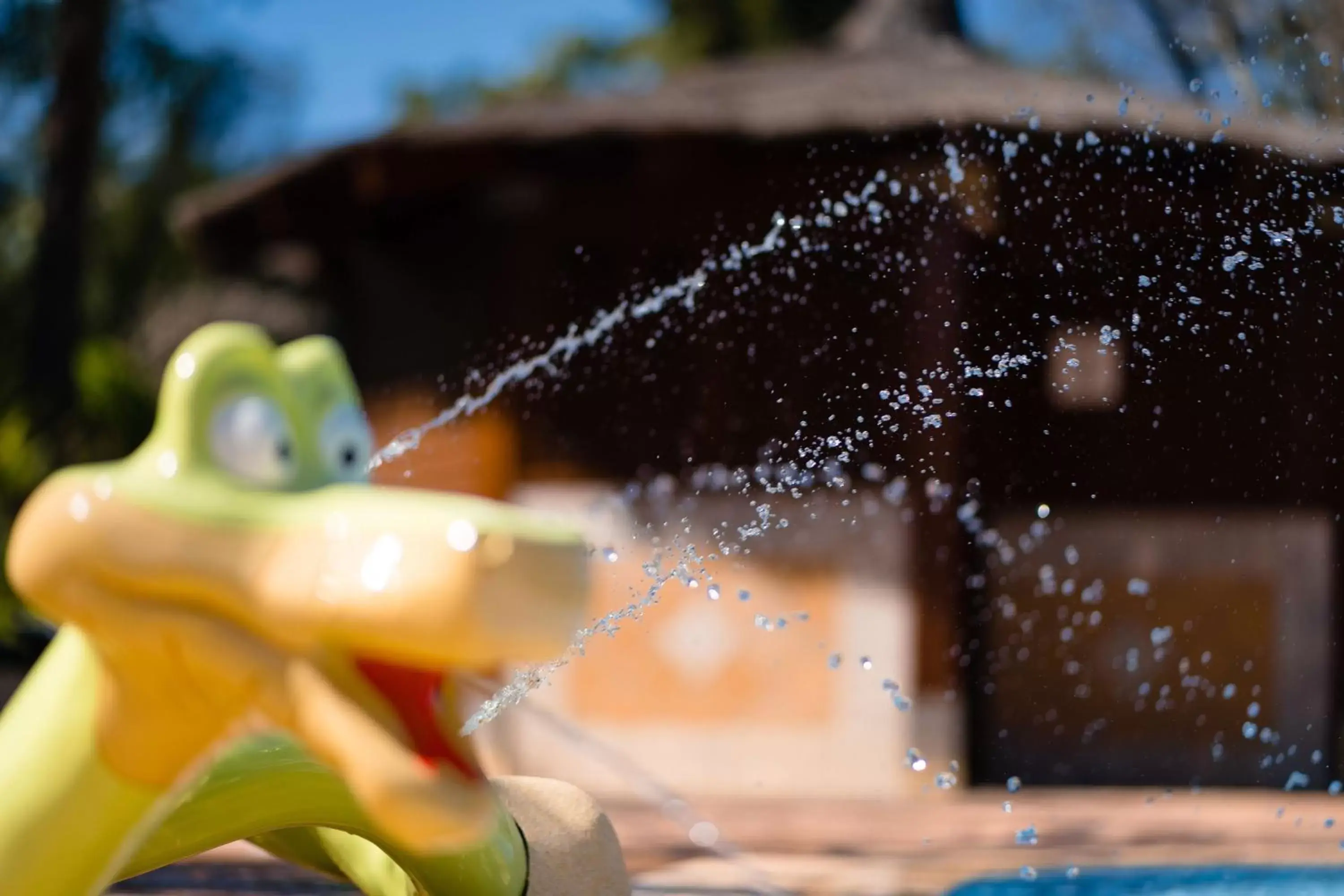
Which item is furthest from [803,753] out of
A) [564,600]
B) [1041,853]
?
[564,600]

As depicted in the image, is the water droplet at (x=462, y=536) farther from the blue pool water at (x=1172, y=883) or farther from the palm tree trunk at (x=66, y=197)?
the palm tree trunk at (x=66, y=197)

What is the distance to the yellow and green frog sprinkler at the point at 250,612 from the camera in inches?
81.7

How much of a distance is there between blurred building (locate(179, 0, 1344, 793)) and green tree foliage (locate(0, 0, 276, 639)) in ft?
6.91

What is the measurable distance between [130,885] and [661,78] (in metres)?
6.80

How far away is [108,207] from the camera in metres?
26.5

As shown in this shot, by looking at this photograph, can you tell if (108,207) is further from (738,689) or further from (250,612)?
(250,612)

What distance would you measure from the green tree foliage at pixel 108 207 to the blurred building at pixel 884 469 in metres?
2.11

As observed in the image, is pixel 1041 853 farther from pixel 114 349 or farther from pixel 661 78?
pixel 114 349

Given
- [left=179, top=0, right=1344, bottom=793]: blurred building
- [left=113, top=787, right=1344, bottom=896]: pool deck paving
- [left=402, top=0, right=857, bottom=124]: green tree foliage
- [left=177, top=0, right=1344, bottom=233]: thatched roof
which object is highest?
[left=402, top=0, right=857, bottom=124]: green tree foliage

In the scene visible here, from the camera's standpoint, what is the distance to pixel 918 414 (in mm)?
8055

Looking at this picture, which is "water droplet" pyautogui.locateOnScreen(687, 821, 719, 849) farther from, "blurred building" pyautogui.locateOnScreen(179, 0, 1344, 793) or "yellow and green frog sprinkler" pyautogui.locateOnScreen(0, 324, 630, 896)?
"yellow and green frog sprinkler" pyautogui.locateOnScreen(0, 324, 630, 896)

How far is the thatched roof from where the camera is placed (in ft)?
25.3

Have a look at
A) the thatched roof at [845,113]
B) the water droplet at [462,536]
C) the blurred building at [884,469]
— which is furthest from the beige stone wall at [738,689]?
the water droplet at [462,536]

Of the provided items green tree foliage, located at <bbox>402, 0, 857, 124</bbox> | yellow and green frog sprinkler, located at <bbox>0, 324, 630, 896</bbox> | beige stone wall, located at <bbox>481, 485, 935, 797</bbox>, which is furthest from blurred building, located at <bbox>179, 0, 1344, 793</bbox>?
green tree foliage, located at <bbox>402, 0, 857, 124</bbox>
